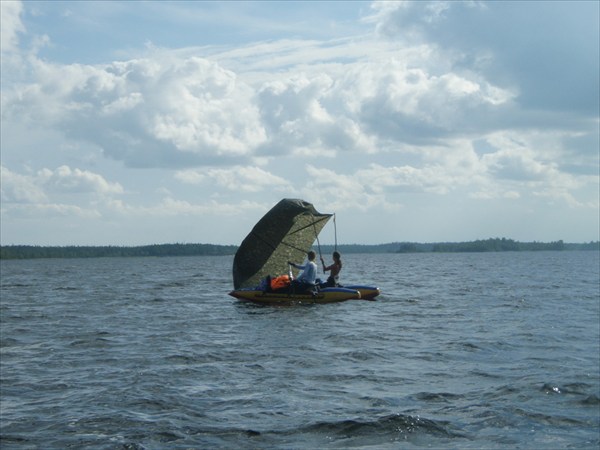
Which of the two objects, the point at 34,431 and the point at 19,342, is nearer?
the point at 34,431

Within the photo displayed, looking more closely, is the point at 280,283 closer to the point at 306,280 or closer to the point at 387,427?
the point at 306,280

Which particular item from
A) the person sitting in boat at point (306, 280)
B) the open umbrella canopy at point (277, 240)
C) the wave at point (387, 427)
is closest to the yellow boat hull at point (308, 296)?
the person sitting in boat at point (306, 280)

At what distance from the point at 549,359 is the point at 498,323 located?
7706 millimetres

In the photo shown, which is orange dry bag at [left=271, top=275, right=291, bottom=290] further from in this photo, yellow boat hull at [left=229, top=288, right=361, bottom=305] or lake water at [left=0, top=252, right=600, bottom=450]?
lake water at [left=0, top=252, right=600, bottom=450]

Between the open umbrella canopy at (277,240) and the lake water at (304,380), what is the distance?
18.4 feet

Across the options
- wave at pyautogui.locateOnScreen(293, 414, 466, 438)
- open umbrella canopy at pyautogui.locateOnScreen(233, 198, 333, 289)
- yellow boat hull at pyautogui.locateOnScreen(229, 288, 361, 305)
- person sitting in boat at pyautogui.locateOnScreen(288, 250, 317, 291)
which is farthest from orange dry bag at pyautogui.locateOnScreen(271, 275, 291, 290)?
wave at pyautogui.locateOnScreen(293, 414, 466, 438)

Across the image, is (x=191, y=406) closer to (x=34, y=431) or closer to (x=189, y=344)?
(x=34, y=431)

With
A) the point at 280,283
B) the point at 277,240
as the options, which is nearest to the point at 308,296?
the point at 280,283

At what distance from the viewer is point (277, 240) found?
33.8 metres

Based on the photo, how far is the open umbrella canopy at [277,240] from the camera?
33.1 m

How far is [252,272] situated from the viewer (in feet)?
113

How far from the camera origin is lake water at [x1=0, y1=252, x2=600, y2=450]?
36.0ft

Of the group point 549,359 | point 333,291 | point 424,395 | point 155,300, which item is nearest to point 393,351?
point 549,359

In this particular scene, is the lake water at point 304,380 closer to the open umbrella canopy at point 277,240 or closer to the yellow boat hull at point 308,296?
the yellow boat hull at point 308,296
